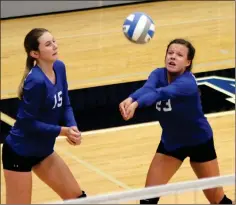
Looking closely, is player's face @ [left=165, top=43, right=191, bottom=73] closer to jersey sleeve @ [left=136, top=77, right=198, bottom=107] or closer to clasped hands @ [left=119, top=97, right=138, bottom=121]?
jersey sleeve @ [left=136, top=77, right=198, bottom=107]

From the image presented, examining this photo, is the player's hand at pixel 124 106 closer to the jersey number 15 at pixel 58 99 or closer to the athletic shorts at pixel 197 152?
the jersey number 15 at pixel 58 99

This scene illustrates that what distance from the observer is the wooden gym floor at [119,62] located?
26.6 feet

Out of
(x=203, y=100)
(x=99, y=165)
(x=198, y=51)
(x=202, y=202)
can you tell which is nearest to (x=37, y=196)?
(x=99, y=165)

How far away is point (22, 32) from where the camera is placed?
13328mm

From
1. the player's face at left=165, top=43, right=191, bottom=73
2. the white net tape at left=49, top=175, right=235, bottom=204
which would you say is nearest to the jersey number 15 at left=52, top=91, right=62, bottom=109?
the player's face at left=165, top=43, right=191, bottom=73

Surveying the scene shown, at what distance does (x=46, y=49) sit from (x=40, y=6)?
845cm

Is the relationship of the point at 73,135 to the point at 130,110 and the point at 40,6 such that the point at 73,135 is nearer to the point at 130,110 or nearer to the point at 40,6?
the point at 130,110

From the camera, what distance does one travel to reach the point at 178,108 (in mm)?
5945

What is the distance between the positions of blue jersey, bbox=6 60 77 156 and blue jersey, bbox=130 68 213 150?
60 cm

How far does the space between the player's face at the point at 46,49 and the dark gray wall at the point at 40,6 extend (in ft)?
27.1

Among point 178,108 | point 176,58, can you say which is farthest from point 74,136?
point 176,58

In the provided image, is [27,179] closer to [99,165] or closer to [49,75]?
[49,75]

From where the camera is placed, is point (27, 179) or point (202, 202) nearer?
point (27, 179)

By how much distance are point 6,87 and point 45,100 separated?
17.1ft
